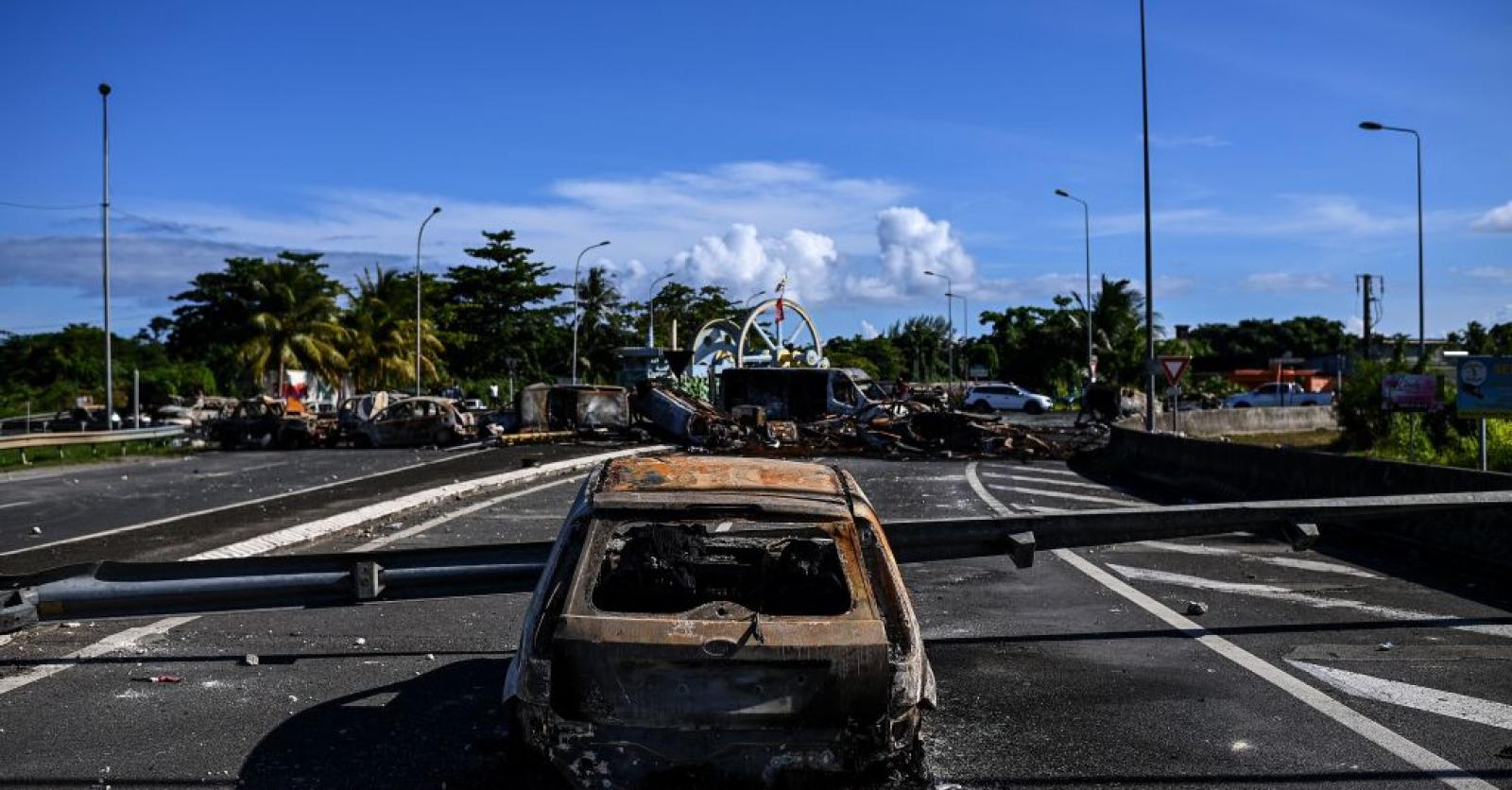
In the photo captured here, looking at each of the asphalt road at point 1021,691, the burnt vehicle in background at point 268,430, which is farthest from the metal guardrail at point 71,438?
the asphalt road at point 1021,691

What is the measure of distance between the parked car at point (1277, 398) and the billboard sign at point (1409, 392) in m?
42.7

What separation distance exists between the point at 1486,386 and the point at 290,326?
6070cm

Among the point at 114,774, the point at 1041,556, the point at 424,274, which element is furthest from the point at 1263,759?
the point at 424,274

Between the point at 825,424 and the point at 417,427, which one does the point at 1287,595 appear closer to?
the point at 825,424

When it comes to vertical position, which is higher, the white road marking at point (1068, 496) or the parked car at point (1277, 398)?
the parked car at point (1277, 398)

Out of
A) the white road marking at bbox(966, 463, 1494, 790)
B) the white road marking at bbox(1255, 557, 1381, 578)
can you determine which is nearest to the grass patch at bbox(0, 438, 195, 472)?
the white road marking at bbox(1255, 557, 1381, 578)

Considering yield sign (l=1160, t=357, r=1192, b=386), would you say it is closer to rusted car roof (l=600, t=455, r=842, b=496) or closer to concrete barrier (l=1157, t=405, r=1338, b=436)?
concrete barrier (l=1157, t=405, r=1338, b=436)

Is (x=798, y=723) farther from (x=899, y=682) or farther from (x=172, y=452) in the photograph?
(x=172, y=452)

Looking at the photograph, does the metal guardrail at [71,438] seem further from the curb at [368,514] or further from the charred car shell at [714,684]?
the charred car shell at [714,684]

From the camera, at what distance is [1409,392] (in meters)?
23.9

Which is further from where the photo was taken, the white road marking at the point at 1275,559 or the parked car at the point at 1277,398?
the parked car at the point at 1277,398

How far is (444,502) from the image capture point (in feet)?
56.4

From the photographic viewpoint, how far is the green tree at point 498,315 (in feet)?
287

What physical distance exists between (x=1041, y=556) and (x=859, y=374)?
41.5 meters
